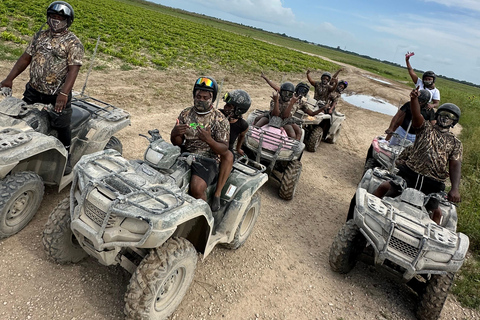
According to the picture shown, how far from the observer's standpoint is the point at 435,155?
15.1 ft

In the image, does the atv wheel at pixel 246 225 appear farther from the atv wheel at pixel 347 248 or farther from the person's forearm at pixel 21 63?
the person's forearm at pixel 21 63

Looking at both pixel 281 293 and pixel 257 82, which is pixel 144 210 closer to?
pixel 281 293

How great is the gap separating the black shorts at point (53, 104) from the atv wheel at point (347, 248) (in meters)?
3.78

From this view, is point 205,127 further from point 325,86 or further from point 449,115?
point 325,86

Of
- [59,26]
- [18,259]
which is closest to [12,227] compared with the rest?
[18,259]

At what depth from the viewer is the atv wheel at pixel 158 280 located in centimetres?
271

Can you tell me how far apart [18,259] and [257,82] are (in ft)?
56.4

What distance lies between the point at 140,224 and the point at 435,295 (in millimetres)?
3424

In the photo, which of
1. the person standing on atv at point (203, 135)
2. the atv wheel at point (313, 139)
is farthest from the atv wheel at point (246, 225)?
the atv wheel at point (313, 139)

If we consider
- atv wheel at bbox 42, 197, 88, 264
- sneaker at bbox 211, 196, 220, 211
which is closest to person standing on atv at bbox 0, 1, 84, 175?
atv wheel at bbox 42, 197, 88, 264

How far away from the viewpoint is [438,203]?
4.61 metres

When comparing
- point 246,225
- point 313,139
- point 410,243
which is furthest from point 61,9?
point 313,139

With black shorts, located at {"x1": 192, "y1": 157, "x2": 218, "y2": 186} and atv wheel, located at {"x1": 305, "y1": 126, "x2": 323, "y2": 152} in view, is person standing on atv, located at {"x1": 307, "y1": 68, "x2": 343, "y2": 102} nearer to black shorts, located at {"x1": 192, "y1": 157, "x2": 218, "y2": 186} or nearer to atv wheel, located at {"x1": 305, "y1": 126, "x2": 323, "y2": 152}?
atv wheel, located at {"x1": 305, "y1": 126, "x2": 323, "y2": 152}

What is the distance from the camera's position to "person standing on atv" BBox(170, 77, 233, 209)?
11.8ft
